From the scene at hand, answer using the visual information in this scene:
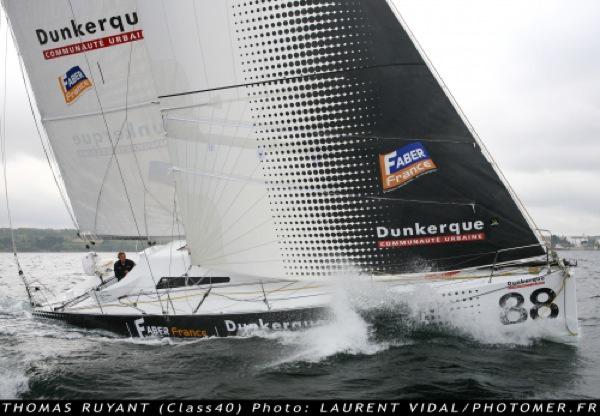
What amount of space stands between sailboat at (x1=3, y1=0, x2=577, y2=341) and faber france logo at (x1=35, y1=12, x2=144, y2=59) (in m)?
2.44

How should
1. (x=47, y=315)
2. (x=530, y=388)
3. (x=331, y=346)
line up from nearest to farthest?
1. (x=530, y=388)
2. (x=331, y=346)
3. (x=47, y=315)

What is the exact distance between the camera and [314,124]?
7.89m

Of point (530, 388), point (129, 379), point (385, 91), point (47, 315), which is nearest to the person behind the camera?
point (530, 388)

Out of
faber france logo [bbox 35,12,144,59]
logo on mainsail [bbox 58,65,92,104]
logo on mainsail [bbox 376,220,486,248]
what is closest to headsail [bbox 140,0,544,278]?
logo on mainsail [bbox 376,220,486,248]

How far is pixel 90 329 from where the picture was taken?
9328mm

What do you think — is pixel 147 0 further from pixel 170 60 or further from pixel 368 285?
pixel 368 285

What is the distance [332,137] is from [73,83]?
666 centimetres

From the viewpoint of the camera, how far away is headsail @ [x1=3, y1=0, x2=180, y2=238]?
10.8 m

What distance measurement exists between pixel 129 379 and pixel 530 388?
4.72 meters

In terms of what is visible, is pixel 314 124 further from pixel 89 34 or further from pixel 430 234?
pixel 89 34

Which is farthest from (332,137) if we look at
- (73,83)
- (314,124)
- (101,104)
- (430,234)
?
(73,83)

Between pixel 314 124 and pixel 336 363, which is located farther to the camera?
pixel 314 124

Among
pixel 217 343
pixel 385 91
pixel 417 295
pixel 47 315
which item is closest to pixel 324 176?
pixel 385 91

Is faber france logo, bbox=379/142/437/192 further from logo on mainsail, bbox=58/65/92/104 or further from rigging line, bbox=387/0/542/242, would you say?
logo on mainsail, bbox=58/65/92/104
